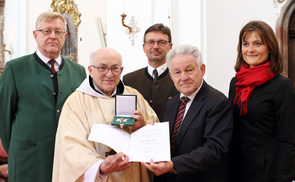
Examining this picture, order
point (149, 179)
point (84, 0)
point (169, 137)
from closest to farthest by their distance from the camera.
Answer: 1. point (169, 137)
2. point (149, 179)
3. point (84, 0)

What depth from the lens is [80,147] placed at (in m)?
2.41

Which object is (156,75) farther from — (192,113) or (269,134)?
(269,134)

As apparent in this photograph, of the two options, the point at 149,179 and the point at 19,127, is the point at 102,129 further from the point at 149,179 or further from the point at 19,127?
the point at 19,127

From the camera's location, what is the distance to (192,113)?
239 cm

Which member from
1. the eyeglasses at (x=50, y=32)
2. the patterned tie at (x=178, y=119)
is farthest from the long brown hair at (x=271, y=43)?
the eyeglasses at (x=50, y=32)

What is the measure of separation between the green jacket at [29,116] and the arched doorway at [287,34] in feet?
11.3

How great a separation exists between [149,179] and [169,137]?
0.56m

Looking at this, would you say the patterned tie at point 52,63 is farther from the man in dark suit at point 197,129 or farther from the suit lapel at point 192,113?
the suit lapel at point 192,113

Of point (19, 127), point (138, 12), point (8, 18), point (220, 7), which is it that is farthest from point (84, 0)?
point (19, 127)

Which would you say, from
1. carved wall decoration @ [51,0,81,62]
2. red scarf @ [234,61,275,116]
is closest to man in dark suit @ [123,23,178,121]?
red scarf @ [234,61,275,116]

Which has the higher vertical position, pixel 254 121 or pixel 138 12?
pixel 138 12

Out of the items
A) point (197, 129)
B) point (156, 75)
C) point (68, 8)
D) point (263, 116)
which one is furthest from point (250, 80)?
point (68, 8)

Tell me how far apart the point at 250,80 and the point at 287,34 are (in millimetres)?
2944

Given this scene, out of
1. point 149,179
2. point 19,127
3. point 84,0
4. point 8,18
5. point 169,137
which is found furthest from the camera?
point 8,18
